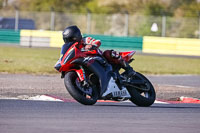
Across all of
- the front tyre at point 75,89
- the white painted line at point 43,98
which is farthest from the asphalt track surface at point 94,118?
the white painted line at point 43,98

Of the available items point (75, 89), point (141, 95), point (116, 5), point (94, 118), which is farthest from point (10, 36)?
point (116, 5)

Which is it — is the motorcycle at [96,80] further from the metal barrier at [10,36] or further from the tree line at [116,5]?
the tree line at [116,5]

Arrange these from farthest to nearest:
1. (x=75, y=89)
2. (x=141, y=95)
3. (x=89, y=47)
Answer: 1. (x=141, y=95)
2. (x=89, y=47)
3. (x=75, y=89)

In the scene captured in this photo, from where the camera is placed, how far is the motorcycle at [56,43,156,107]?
7871 millimetres

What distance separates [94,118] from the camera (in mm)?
6820

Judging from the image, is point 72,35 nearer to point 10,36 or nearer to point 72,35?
point 72,35

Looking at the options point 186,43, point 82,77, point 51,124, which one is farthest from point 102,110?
point 186,43

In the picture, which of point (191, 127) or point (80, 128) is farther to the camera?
point (191, 127)

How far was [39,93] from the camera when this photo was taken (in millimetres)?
10359

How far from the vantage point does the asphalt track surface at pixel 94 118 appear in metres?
5.91

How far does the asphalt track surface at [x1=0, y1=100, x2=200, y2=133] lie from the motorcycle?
18 centimetres

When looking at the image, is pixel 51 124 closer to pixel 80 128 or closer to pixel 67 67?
pixel 80 128

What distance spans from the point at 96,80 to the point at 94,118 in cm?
146

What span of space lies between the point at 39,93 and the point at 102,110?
9.58 feet
